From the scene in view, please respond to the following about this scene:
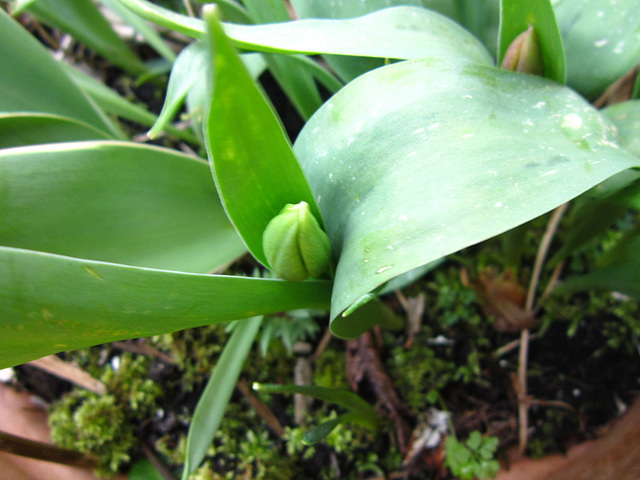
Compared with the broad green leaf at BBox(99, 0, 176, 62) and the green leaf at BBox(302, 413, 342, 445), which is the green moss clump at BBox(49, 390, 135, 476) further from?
the broad green leaf at BBox(99, 0, 176, 62)

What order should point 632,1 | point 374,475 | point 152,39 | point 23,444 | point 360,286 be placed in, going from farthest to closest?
point 152,39 → point 374,475 → point 23,444 → point 632,1 → point 360,286

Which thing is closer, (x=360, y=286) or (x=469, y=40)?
(x=360, y=286)

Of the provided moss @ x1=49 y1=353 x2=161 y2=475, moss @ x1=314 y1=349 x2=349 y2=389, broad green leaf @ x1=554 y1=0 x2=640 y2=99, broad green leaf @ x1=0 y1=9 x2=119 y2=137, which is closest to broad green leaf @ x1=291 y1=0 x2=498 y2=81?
broad green leaf @ x1=554 y1=0 x2=640 y2=99

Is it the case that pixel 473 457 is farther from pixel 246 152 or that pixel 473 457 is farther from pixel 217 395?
pixel 246 152

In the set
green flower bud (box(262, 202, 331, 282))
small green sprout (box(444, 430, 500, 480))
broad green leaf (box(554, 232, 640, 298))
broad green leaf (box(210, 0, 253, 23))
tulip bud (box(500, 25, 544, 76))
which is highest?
broad green leaf (box(210, 0, 253, 23))

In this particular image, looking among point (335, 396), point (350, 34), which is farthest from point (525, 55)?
point (335, 396)

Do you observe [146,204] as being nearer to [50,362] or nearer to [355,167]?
[355,167]

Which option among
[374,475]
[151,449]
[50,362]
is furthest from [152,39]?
[374,475]
